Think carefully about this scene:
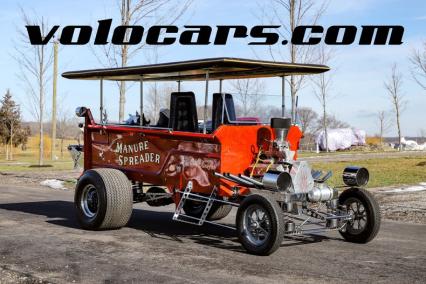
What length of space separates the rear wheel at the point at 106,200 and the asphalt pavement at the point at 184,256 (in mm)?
177

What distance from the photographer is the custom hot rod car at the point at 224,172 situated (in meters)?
7.46

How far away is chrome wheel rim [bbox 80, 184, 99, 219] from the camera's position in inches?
366

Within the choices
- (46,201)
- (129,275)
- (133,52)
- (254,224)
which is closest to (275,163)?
(254,224)

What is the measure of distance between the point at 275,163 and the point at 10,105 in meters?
56.4

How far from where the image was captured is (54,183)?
60.3 ft

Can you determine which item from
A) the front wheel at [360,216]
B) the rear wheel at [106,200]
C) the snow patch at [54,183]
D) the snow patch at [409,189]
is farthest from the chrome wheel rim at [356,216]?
the snow patch at [54,183]

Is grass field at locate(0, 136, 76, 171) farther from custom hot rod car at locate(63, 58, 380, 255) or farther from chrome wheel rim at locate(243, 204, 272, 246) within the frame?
chrome wheel rim at locate(243, 204, 272, 246)

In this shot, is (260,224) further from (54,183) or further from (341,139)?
(341,139)

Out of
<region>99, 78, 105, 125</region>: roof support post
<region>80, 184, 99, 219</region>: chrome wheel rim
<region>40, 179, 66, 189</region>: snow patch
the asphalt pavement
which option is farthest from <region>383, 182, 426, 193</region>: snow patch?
<region>40, 179, 66, 189</region>: snow patch

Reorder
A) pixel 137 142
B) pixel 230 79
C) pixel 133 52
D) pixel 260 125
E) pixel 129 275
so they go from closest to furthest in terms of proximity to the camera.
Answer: pixel 129 275 < pixel 260 125 < pixel 137 142 < pixel 230 79 < pixel 133 52

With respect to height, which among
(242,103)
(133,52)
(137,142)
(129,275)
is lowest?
Result: (129,275)

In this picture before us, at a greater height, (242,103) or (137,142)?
(242,103)

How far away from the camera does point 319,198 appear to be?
793 cm

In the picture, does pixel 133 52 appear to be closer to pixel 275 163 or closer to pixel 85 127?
pixel 85 127
